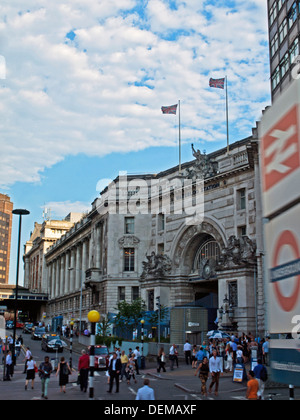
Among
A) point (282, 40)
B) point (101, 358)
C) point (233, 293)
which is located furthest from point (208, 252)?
point (282, 40)

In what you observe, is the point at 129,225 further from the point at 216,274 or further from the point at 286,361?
the point at 286,361

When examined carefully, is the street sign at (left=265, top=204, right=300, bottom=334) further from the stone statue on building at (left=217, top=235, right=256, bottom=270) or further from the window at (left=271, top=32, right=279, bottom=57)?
the window at (left=271, top=32, right=279, bottom=57)

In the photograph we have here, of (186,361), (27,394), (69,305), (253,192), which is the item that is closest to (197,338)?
(186,361)

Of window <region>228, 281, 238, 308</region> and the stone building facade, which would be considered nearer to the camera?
the stone building facade

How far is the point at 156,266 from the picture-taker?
5634 centimetres

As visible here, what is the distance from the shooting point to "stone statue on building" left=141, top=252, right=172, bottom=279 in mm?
56000

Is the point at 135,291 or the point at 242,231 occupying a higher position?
the point at 242,231

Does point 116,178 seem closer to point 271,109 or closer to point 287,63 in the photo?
point 287,63

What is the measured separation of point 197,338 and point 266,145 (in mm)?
36575

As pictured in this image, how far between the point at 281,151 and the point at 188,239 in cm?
4866

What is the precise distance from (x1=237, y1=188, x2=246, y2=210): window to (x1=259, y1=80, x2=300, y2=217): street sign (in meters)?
41.3

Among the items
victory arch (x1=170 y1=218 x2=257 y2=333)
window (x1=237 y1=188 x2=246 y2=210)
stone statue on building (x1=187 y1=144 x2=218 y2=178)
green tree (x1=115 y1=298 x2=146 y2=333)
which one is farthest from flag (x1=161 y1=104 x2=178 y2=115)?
green tree (x1=115 y1=298 x2=146 y2=333)
